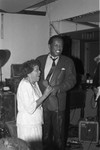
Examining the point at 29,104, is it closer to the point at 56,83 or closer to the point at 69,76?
the point at 56,83

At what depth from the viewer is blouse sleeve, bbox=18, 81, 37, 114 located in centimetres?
237

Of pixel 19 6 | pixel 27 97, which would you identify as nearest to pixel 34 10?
pixel 19 6

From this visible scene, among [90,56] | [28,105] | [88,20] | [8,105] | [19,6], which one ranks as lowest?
[8,105]

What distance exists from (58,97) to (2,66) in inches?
72.8

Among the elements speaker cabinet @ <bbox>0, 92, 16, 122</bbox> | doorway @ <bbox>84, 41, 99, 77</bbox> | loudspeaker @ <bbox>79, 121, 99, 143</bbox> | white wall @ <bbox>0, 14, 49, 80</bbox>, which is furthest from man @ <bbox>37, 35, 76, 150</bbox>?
doorway @ <bbox>84, 41, 99, 77</bbox>

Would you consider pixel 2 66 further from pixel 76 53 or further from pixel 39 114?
pixel 39 114

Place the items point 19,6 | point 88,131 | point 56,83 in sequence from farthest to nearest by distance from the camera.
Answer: point 19,6 → point 88,131 → point 56,83

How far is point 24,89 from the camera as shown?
238 cm

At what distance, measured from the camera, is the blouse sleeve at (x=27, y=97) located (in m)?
2.37

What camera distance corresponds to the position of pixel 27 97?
2369 mm

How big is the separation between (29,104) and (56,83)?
59 cm

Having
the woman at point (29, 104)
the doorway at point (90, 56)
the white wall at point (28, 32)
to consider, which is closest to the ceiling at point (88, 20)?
the white wall at point (28, 32)

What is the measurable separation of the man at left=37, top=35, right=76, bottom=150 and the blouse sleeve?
17.2 inches

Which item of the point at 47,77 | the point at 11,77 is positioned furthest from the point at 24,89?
the point at 11,77
